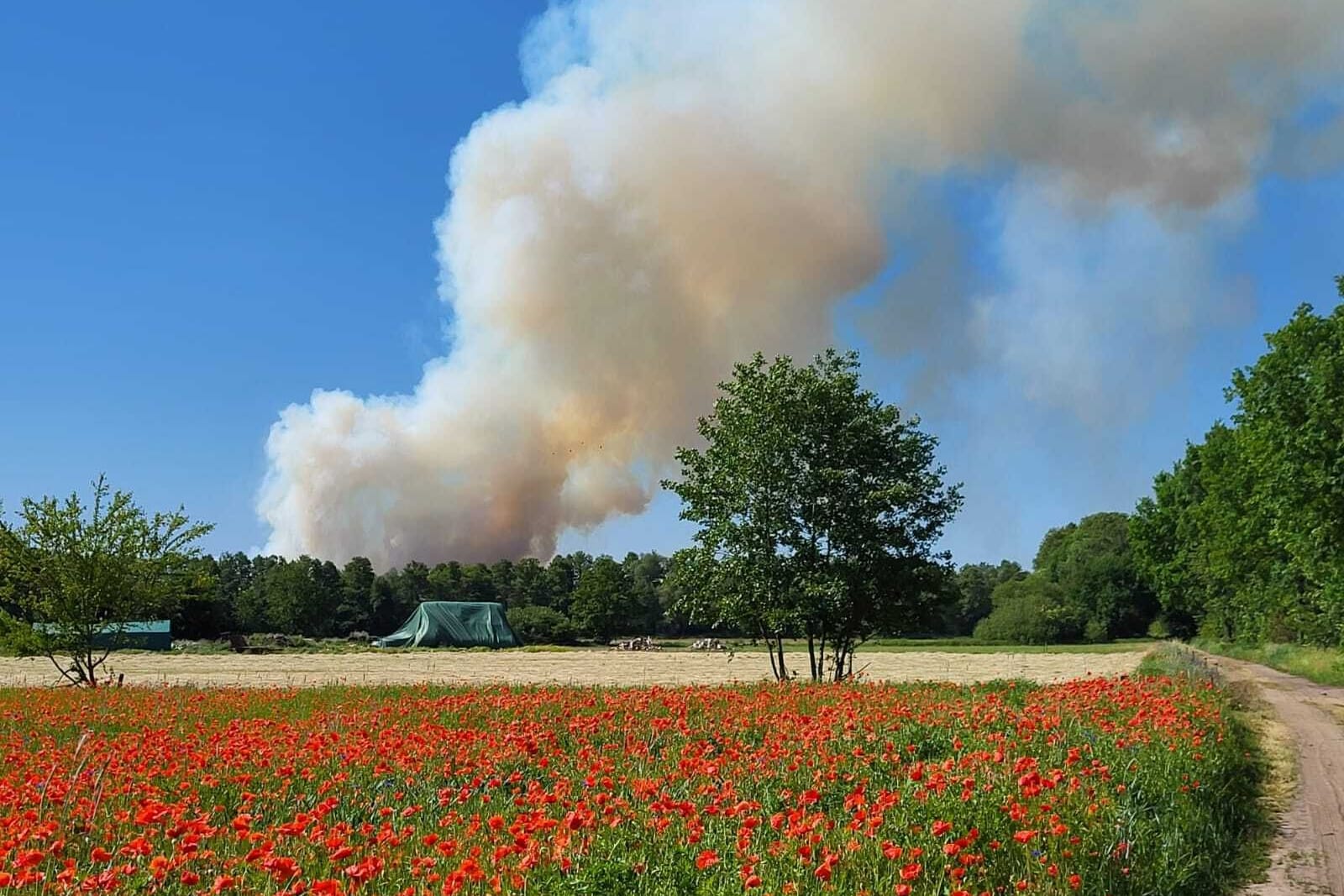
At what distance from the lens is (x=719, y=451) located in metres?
26.7

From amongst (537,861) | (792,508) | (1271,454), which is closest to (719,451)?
(792,508)

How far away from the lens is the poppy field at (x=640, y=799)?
5840 mm

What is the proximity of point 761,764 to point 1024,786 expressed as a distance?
9.46 feet

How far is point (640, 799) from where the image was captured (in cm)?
788

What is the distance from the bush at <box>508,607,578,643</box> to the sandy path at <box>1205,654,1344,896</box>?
4421 inches

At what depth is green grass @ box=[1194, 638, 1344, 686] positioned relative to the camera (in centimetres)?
3678

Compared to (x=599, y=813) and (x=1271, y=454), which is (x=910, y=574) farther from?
(x=1271, y=454)

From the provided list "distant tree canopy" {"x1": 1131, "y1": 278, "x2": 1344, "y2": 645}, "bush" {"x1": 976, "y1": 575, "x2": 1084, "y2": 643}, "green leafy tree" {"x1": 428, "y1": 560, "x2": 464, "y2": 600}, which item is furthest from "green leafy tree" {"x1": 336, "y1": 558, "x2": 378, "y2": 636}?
"distant tree canopy" {"x1": 1131, "y1": 278, "x2": 1344, "y2": 645}

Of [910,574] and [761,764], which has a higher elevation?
[910,574]

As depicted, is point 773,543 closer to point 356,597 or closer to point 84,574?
point 84,574

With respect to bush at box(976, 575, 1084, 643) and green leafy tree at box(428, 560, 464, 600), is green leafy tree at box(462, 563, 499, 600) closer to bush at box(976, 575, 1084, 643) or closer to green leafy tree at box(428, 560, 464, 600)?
green leafy tree at box(428, 560, 464, 600)

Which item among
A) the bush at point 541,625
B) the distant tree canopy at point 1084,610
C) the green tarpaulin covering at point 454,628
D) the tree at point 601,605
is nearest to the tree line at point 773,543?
the green tarpaulin covering at point 454,628

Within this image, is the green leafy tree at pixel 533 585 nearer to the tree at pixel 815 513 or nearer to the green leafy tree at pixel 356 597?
the green leafy tree at pixel 356 597

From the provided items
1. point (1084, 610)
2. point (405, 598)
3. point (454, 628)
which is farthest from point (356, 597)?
point (1084, 610)
